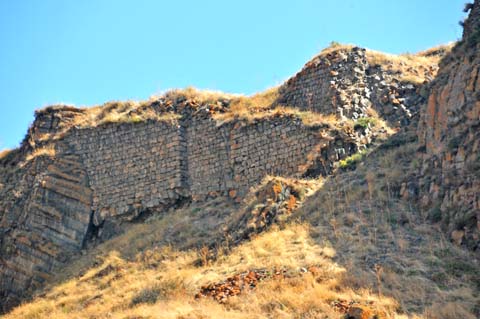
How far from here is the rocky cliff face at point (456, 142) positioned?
1327 cm

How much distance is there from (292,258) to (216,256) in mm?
2316

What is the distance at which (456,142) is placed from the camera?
47.1ft

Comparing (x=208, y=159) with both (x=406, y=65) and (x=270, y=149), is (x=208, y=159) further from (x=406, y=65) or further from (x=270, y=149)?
(x=406, y=65)

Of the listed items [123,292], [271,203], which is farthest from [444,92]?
[123,292]

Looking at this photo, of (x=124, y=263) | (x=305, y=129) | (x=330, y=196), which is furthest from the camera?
(x=305, y=129)

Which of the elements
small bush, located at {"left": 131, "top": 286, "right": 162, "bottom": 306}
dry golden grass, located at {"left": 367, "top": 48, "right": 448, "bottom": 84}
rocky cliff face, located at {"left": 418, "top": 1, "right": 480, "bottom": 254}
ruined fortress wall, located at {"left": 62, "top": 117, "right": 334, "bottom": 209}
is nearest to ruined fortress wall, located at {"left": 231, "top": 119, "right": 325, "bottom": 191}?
ruined fortress wall, located at {"left": 62, "top": 117, "right": 334, "bottom": 209}

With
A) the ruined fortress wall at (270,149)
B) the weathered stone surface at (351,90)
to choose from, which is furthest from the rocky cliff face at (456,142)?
the weathered stone surface at (351,90)

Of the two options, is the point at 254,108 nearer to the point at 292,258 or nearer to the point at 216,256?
the point at 216,256

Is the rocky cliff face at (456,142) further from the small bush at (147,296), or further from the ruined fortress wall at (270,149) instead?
the small bush at (147,296)

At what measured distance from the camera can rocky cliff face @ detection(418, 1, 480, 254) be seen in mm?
13273

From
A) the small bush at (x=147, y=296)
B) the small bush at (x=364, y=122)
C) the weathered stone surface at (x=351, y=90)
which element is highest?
the weathered stone surface at (x=351, y=90)

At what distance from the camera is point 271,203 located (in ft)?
54.0

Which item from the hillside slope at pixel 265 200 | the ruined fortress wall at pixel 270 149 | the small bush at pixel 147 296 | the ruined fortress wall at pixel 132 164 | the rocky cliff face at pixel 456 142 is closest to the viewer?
the hillside slope at pixel 265 200

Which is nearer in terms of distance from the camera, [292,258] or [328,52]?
[292,258]
